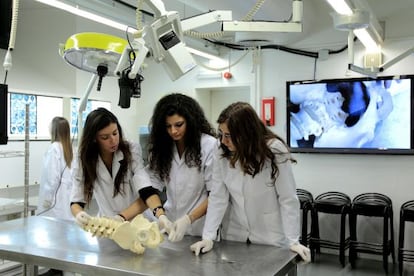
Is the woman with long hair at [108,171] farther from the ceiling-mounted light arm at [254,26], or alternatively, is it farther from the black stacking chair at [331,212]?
the black stacking chair at [331,212]

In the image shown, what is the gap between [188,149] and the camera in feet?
7.52

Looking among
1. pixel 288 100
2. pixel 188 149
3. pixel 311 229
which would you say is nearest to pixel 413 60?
pixel 288 100

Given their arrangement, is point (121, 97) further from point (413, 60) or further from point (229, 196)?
point (413, 60)

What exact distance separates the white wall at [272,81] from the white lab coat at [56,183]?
0.46 metres

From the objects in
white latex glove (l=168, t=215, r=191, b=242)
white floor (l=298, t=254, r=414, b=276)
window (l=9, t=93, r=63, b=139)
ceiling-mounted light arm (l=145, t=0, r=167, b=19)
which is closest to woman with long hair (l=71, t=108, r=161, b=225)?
white latex glove (l=168, t=215, r=191, b=242)

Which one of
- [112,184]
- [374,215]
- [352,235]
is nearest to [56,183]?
[112,184]

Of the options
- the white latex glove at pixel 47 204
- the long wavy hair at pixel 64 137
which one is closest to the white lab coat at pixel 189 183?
the long wavy hair at pixel 64 137

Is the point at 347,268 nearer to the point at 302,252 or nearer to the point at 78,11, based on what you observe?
the point at 302,252

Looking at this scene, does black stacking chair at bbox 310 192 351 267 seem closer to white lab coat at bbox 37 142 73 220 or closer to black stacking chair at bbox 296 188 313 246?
black stacking chair at bbox 296 188 313 246

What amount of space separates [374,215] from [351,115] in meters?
1.09

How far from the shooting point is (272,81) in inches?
205

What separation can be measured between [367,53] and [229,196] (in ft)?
10.5

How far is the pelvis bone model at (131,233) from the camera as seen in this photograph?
5.88 ft

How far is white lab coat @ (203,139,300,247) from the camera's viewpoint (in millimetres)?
1979
